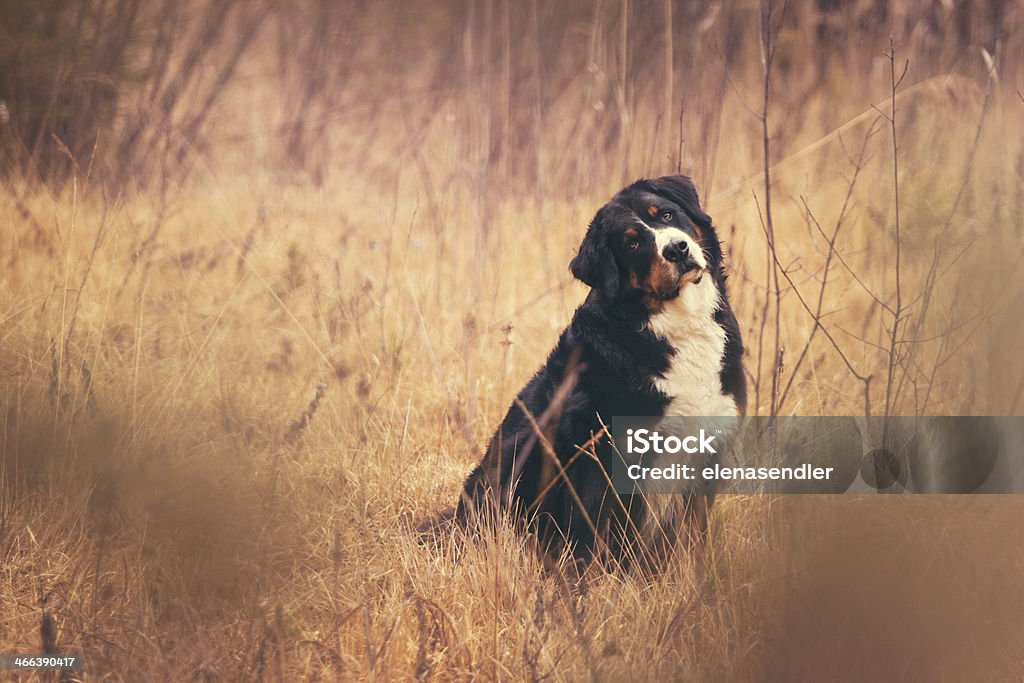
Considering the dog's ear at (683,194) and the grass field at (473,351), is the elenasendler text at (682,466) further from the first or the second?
the dog's ear at (683,194)

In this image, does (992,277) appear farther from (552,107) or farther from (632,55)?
(552,107)

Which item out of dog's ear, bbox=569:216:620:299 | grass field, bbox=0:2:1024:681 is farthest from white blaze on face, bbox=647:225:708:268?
grass field, bbox=0:2:1024:681

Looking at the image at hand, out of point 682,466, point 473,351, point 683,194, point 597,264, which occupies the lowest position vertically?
point 682,466

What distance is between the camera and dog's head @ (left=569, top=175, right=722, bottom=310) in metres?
2.16

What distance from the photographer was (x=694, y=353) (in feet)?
7.29

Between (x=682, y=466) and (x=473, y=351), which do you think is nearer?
(x=682, y=466)

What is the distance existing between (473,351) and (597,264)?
1.57ft

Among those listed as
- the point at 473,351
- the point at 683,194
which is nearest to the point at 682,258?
the point at 683,194

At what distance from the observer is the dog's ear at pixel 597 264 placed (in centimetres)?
220

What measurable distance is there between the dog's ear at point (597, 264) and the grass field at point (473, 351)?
21cm

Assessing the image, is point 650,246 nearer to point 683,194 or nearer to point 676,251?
point 676,251

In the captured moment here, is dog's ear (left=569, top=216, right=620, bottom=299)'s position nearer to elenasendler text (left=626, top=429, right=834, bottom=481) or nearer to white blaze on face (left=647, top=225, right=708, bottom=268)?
white blaze on face (left=647, top=225, right=708, bottom=268)

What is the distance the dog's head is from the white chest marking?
0.11 feet

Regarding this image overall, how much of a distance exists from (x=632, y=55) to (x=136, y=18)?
1.32 meters
